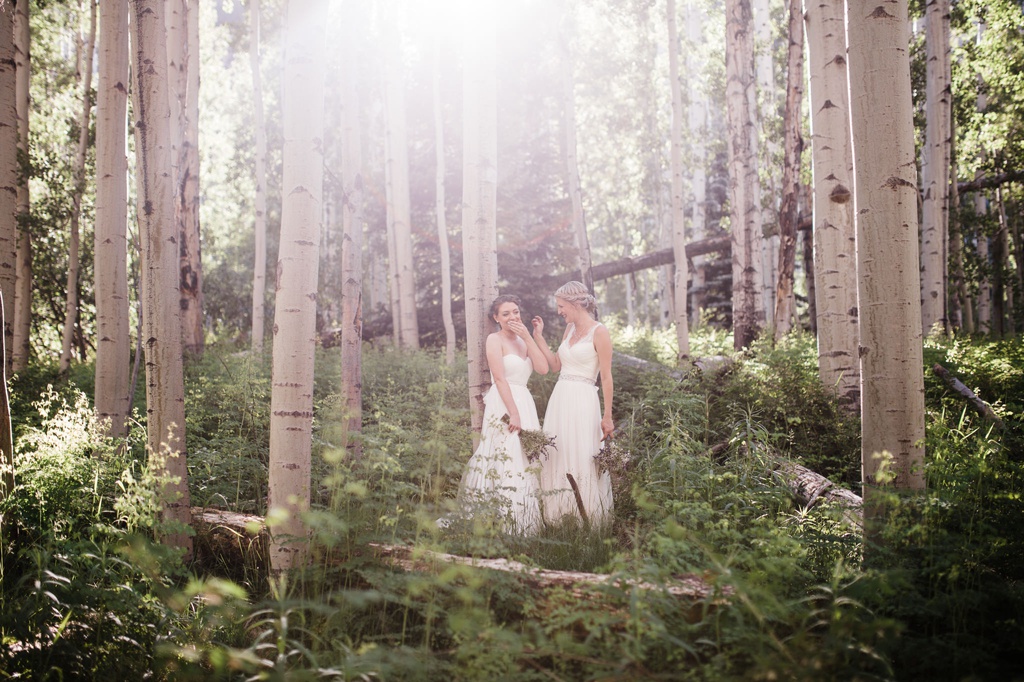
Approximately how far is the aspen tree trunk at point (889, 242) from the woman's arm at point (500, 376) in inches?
114

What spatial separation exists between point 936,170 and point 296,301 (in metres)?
11.4

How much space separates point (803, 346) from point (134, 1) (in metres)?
10.0

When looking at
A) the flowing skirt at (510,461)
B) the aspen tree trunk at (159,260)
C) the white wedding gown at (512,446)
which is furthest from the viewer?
the white wedding gown at (512,446)

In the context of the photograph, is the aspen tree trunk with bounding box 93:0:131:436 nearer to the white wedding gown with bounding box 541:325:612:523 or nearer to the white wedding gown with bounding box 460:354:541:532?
the white wedding gown with bounding box 460:354:541:532

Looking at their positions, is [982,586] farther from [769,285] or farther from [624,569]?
[769,285]

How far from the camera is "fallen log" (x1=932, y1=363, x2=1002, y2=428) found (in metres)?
6.21

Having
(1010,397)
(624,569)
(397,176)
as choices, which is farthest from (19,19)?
(1010,397)

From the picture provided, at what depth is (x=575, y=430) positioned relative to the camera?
6082 mm

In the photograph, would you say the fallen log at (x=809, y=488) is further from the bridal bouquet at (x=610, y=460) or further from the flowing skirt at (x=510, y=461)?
the flowing skirt at (x=510, y=461)

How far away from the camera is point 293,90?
4.07 m

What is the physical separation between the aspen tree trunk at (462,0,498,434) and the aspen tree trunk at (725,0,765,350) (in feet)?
21.3

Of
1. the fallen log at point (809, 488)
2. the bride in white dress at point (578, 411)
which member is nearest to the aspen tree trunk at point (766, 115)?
the fallen log at point (809, 488)

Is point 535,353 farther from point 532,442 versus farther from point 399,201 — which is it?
point 399,201

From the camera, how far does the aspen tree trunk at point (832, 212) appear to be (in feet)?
24.1
